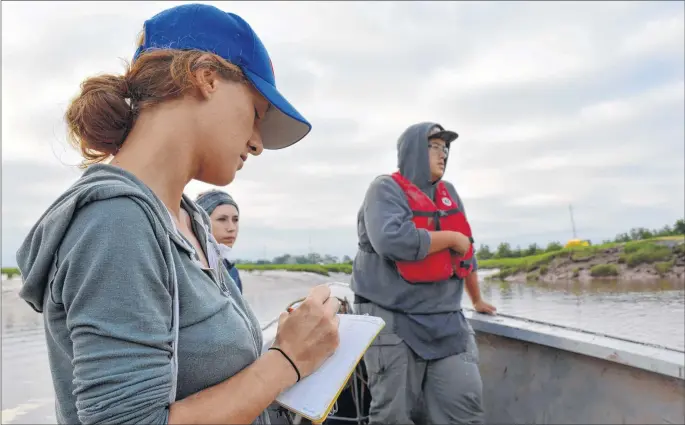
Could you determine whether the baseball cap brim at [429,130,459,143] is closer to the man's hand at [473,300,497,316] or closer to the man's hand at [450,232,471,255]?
the man's hand at [450,232,471,255]

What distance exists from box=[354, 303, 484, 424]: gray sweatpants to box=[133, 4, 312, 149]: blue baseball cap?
6.00ft

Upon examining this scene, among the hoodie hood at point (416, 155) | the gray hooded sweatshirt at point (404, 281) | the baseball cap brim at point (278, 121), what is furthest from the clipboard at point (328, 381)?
the hoodie hood at point (416, 155)

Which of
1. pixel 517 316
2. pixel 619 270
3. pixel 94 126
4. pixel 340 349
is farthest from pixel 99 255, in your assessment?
pixel 619 270

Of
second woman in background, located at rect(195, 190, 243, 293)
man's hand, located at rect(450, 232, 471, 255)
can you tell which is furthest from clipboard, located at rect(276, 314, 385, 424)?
second woman in background, located at rect(195, 190, 243, 293)

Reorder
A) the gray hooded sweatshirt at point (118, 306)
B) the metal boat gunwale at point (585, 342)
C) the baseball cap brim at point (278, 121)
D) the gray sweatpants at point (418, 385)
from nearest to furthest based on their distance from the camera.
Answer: the gray hooded sweatshirt at point (118, 306) < the baseball cap brim at point (278, 121) < the metal boat gunwale at point (585, 342) < the gray sweatpants at point (418, 385)

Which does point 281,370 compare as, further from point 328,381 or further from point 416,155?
point 416,155

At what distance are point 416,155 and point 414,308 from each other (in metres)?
0.90

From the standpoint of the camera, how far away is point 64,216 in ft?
2.06

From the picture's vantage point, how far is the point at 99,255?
606 millimetres

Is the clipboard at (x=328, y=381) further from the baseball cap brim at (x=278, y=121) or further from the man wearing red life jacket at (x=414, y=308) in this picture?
the man wearing red life jacket at (x=414, y=308)

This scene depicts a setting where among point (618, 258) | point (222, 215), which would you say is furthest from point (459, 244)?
point (618, 258)

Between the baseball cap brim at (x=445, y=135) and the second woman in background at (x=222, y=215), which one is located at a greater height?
the baseball cap brim at (x=445, y=135)

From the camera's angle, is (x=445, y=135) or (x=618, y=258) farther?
(x=618, y=258)

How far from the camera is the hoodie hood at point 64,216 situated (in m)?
0.63
